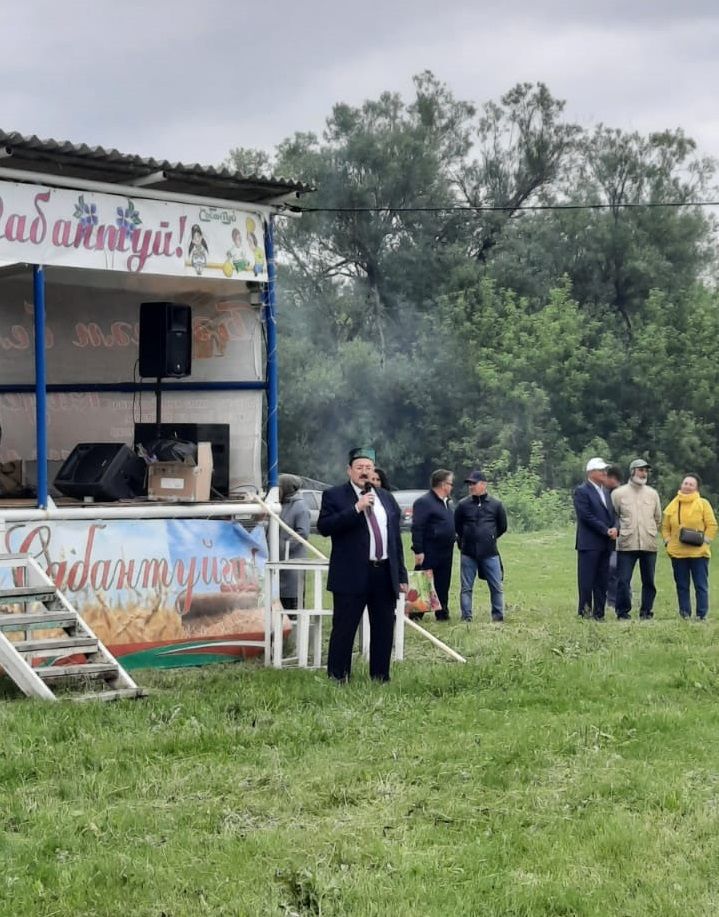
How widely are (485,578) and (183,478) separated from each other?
12.9 feet

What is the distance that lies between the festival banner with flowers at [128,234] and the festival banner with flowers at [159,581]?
2137 millimetres

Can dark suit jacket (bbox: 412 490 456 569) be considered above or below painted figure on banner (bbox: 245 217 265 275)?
below

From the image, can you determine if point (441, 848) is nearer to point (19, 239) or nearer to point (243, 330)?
point (19, 239)

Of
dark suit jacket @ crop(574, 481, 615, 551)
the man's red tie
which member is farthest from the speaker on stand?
dark suit jacket @ crop(574, 481, 615, 551)

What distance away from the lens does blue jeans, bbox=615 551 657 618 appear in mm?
14469

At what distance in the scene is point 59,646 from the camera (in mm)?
9625

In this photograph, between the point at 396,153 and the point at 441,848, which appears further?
the point at 396,153

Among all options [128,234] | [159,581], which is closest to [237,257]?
[128,234]

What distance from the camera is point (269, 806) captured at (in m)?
6.50

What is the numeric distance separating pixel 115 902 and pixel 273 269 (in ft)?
26.0

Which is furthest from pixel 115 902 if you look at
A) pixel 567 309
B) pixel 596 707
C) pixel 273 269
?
pixel 567 309

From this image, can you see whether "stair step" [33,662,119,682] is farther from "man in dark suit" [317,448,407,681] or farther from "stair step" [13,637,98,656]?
"man in dark suit" [317,448,407,681]

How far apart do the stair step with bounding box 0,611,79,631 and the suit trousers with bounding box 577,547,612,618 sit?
641 centimetres

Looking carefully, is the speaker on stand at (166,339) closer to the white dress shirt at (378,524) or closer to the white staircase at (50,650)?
the white staircase at (50,650)
